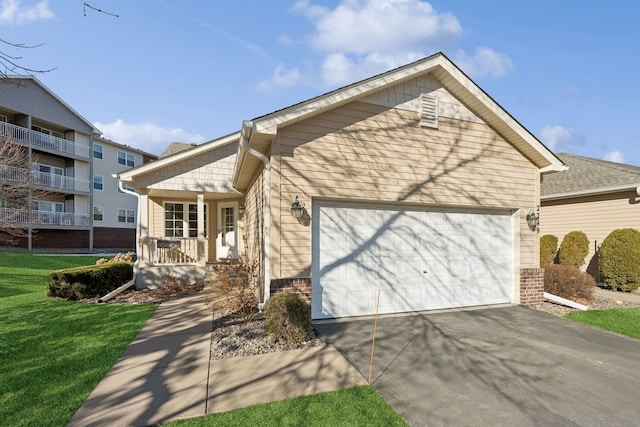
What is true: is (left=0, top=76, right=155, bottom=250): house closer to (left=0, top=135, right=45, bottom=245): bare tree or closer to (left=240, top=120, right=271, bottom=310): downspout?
(left=0, top=135, right=45, bottom=245): bare tree

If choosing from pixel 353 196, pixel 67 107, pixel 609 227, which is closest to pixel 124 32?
pixel 353 196

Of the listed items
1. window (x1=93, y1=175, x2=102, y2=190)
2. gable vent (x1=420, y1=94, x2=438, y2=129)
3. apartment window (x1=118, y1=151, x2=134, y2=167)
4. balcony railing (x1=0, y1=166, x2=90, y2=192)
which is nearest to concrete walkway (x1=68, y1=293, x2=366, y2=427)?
gable vent (x1=420, y1=94, x2=438, y2=129)

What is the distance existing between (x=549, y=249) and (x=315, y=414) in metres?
14.0

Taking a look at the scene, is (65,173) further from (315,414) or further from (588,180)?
(588,180)

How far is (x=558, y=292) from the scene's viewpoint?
29.2ft

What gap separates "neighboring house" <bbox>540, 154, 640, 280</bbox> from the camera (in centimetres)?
1126

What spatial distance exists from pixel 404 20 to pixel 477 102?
19.4ft

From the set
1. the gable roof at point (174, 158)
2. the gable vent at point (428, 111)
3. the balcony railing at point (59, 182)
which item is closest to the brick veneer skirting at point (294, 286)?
the gable vent at point (428, 111)

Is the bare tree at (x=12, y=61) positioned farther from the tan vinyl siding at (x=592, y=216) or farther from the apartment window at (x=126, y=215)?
the apartment window at (x=126, y=215)

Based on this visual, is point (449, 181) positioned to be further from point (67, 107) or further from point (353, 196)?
point (67, 107)

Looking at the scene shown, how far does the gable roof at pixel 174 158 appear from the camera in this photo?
1079 centimetres

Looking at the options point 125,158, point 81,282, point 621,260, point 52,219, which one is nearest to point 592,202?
point 621,260

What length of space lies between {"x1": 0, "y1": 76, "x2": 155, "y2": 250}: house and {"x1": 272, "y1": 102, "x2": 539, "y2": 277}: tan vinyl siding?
22.5 meters

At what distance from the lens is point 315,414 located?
3314 mm
